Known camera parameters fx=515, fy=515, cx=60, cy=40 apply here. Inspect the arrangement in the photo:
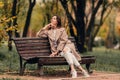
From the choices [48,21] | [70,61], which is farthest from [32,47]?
[48,21]

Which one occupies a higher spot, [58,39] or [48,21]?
[58,39]

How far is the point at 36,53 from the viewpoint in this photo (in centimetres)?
1538

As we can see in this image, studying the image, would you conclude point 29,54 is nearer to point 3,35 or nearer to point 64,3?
point 3,35

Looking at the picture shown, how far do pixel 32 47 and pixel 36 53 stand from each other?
0.22m

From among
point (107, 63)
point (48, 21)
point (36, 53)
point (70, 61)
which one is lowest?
point (107, 63)

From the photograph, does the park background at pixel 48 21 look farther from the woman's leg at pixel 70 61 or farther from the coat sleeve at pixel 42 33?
the woman's leg at pixel 70 61

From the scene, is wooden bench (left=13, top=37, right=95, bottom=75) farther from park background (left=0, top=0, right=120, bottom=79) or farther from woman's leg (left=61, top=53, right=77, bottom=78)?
park background (left=0, top=0, right=120, bottom=79)

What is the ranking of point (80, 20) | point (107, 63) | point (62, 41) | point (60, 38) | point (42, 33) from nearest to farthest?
point (62, 41) < point (60, 38) < point (42, 33) < point (107, 63) < point (80, 20)

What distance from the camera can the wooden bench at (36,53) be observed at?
14.4 metres

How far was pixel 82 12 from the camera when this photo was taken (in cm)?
2784

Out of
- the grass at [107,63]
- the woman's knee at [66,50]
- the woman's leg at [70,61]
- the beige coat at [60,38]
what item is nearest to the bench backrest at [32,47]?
the beige coat at [60,38]

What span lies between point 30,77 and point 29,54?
1041mm

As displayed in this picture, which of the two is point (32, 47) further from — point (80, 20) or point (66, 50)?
point (80, 20)

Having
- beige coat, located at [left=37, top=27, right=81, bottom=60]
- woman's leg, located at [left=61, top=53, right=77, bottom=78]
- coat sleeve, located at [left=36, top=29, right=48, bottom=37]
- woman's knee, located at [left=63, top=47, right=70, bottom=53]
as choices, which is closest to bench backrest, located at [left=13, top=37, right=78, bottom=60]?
coat sleeve, located at [left=36, top=29, right=48, bottom=37]
